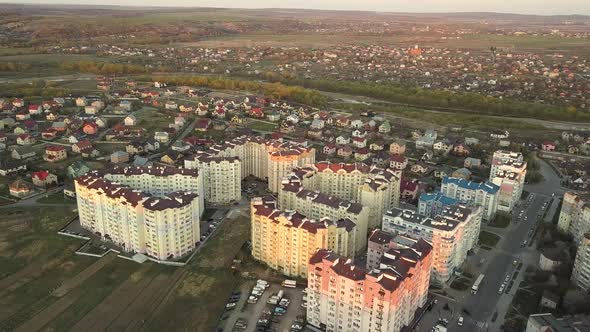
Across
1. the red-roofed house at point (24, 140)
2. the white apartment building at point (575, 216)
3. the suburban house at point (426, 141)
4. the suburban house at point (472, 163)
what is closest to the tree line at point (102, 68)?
the red-roofed house at point (24, 140)

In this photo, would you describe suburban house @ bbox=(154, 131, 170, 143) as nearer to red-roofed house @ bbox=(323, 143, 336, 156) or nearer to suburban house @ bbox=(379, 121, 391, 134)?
red-roofed house @ bbox=(323, 143, 336, 156)

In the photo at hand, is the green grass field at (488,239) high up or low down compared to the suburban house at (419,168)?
down

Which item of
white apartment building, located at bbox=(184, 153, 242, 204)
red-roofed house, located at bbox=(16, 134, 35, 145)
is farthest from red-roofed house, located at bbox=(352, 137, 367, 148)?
red-roofed house, located at bbox=(16, 134, 35, 145)

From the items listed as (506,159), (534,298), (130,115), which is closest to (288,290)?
(534,298)

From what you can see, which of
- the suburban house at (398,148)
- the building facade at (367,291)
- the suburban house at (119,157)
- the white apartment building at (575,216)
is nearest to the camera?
the building facade at (367,291)

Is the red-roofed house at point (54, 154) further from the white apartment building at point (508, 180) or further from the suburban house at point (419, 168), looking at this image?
the white apartment building at point (508, 180)
